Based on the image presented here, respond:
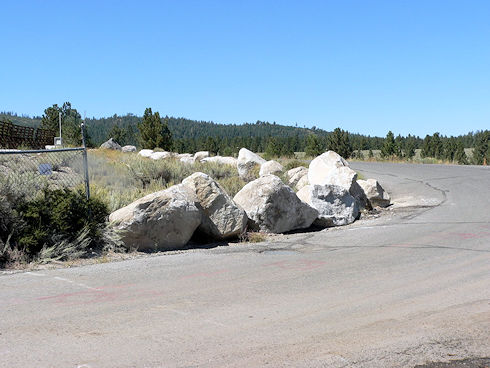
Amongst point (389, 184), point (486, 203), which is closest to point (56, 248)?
point (486, 203)

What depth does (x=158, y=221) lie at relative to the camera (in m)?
9.73

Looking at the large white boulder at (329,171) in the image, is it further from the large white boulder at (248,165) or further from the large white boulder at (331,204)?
the large white boulder at (248,165)

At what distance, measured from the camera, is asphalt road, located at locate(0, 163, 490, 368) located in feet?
15.2

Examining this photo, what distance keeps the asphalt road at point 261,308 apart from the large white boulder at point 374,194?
237 inches

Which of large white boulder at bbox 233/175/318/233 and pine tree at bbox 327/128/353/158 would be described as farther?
pine tree at bbox 327/128/353/158

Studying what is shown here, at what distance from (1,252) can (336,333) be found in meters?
5.65

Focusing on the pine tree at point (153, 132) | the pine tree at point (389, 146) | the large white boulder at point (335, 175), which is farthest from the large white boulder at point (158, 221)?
the pine tree at point (389, 146)

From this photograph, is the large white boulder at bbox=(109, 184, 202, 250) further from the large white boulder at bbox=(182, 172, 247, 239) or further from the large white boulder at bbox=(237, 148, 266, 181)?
the large white boulder at bbox=(237, 148, 266, 181)

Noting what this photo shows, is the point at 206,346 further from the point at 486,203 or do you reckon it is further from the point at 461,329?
the point at 486,203

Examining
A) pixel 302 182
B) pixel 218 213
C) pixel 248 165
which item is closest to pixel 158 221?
pixel 218 213

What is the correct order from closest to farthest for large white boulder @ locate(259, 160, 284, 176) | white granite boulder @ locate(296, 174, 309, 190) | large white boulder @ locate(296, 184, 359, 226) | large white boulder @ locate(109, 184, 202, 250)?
1. large white boulder @ locate(109, 184, 202, 250)
2. large white boulder @ locate(296, 184, 359, 226)
3. white granite boulder @ locate(296, 174, 309, 190)
4. large white boulder @ locate(259, 160, 284, 176)

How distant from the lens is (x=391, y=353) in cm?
468

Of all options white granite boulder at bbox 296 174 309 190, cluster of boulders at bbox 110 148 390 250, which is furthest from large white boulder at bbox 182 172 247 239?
white granite boulder at bbox 296 174 309 190

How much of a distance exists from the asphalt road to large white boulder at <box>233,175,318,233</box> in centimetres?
158
